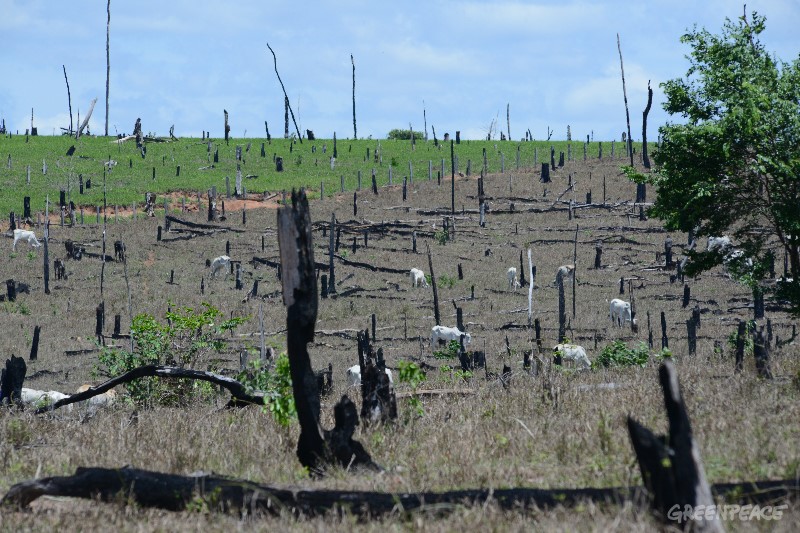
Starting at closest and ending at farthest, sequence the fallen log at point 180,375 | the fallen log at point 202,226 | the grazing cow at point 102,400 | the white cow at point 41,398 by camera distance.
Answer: the fallen log at point 180,375 < the white cow at point 41,398 < the grazing cow at point 102,400 < the fallen log at point 202,226

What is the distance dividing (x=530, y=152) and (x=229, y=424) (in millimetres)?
83301

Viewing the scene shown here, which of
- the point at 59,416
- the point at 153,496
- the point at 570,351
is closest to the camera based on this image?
the point at 153,496

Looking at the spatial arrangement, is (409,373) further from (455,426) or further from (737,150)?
(737,150)

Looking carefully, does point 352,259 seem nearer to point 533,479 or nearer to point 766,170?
point 766,170

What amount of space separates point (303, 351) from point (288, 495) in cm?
193

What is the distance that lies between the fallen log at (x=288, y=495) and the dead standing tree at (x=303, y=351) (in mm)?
A: 1320

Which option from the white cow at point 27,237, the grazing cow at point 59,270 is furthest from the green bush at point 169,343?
the white cow at point 27,237

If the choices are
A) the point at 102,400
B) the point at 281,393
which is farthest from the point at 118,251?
the point at 281,393

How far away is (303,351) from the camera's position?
313 inches

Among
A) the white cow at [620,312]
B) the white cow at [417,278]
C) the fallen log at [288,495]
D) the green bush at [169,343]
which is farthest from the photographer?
the white cow at [417,278]

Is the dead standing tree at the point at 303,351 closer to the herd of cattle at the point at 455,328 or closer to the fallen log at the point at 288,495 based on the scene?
the fallen log at the point at 288,495

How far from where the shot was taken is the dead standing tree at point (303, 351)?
7656mm

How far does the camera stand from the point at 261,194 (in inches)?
2724

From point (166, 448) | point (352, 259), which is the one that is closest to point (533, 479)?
point (166, 448)
